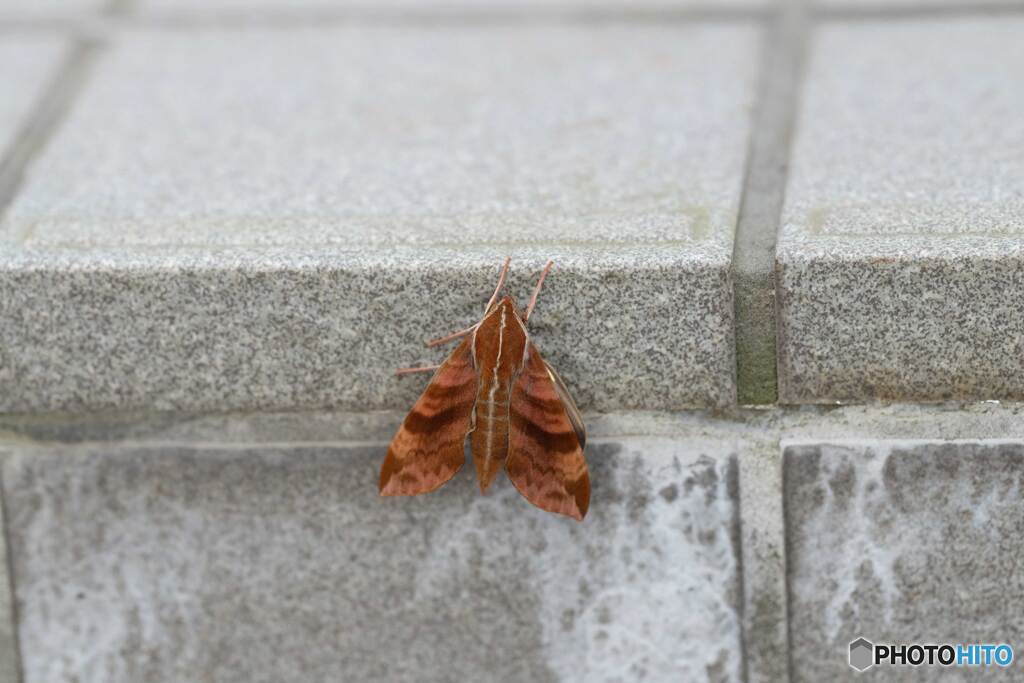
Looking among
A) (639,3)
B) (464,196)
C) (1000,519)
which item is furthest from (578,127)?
(1000,519)

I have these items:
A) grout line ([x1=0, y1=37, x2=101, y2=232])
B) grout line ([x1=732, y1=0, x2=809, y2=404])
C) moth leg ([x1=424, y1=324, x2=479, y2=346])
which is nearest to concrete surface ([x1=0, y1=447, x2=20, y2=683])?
grout line ([x1=0, y1=37, x2=101, y2=232])

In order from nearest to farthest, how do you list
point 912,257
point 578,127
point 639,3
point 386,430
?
point 912,257 → point 386,430 → point 578,127 → point 639,3

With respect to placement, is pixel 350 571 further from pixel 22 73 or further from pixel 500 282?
pixel 22 73

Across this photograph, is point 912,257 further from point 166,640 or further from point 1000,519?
point 166,640

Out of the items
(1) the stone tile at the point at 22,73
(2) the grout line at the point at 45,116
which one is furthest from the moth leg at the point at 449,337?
(1) the stone tile at the point at 22,73

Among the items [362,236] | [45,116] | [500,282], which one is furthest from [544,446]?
[45,116]

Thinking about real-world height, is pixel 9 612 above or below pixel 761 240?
below

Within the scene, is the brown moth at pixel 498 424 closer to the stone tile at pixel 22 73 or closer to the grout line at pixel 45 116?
the grout line at pixel 45 116
